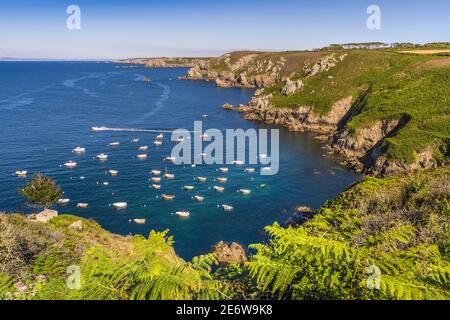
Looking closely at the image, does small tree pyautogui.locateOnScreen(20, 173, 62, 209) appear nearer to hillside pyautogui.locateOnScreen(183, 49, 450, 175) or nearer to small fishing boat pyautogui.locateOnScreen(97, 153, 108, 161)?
small fishing boat pyautogui.locateOnScreen(97, 153, 108, 161)

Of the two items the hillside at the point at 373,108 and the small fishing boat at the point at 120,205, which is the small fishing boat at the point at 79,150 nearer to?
the small fishing boat at the point at 120,205

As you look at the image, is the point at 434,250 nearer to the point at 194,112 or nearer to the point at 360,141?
the point at 360,141

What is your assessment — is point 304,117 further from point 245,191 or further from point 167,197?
point 167,197

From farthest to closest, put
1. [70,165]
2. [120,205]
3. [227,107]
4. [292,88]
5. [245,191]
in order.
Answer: [227,107] → [292,88] → [70,165] → [245,191] → [120,205]

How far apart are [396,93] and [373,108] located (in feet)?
48.7

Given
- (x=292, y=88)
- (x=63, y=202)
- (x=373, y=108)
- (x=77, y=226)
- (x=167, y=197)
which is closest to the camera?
(x=77, y=226)

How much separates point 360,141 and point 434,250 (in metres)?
92.1

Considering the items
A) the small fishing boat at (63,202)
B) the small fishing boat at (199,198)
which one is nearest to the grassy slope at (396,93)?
the small fishing boat at (199,198)

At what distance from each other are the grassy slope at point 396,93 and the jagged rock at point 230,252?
1937 inches

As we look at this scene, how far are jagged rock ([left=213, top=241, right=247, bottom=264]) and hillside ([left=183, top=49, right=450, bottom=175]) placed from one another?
150 ft

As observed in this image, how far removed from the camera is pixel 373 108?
10869 cm

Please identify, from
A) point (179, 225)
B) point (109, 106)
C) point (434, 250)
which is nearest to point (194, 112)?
point (109, 106)

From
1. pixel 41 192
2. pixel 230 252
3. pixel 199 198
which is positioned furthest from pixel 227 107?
pixel 230 252
